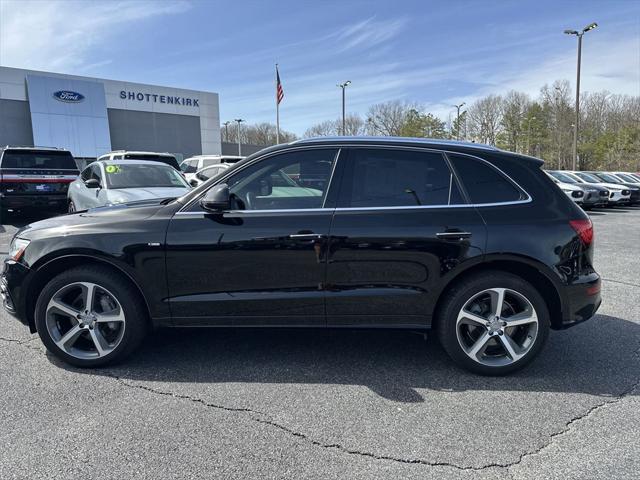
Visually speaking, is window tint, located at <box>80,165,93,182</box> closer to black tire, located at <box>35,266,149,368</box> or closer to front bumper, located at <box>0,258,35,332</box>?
front bumper, located at <box>0,258,35,332</box>

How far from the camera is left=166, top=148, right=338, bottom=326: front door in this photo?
3.29 metres

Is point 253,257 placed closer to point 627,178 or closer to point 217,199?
point 217,199

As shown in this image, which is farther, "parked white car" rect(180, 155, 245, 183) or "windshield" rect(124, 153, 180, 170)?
"parked white car" rect(180, 155, 245, 183)

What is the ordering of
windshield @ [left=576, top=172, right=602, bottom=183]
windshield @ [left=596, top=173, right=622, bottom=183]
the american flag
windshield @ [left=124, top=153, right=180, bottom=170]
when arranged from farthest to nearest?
the american flag
windshield @ [left=596, top=173, right=622, bottom=183]
windshield @ [left=576, top=172, right=602, bottom=183]
windshield @ [left=124, top=153, right=180, bottom=170]

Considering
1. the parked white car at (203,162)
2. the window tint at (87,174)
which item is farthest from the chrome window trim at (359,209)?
the parked white car at (203,162)

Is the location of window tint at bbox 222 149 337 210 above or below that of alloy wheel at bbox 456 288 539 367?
above

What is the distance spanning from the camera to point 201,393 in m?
3.12

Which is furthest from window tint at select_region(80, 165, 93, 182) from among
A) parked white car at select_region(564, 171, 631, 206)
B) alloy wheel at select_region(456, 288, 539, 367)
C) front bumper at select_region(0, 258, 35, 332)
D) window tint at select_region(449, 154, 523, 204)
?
parked white car at select_region(564, 171, 631, 206)

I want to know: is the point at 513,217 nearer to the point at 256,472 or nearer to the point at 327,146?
the point at 327,146

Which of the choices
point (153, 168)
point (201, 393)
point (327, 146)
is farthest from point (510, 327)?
point (153, 168)

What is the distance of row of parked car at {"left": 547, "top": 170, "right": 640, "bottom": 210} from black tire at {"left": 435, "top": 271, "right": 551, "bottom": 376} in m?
14.5

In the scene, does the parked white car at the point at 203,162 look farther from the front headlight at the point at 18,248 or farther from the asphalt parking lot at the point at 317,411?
the asphalt parking lot at the point at 317,411

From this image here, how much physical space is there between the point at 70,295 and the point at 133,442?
151 centimetres

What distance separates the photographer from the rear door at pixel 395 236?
3.26m
